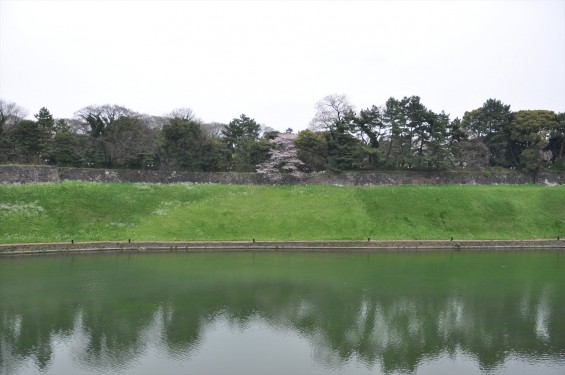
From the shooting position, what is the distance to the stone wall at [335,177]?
37.8 m

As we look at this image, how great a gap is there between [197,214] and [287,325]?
19524 millimetres

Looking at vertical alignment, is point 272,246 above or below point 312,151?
below

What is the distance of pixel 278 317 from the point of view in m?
13.7

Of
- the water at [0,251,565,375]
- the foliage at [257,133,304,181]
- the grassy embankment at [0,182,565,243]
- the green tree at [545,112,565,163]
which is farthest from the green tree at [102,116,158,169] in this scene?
the green tree at [545,112,565,163]

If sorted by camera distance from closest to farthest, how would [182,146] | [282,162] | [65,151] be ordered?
[65,151] → [282,162] → [182,146]

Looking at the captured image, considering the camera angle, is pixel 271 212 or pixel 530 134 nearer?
pixel 271 212

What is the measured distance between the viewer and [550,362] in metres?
10.4

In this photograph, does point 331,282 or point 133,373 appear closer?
point 133,373

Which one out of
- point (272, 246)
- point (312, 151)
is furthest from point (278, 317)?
point (312, 151)

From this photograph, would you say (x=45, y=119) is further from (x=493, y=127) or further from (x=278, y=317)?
(x=493, y=127)

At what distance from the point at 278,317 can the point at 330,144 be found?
3001cm

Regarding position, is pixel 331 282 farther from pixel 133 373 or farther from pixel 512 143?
pixel 512 143

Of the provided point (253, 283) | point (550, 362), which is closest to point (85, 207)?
point (253, 283)

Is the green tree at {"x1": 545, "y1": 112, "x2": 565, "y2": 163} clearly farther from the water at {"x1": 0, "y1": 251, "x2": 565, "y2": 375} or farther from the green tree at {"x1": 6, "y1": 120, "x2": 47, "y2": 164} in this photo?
the green tree at {"x1": 6, "y1": 120, "x2": 47, "y2": 164}
